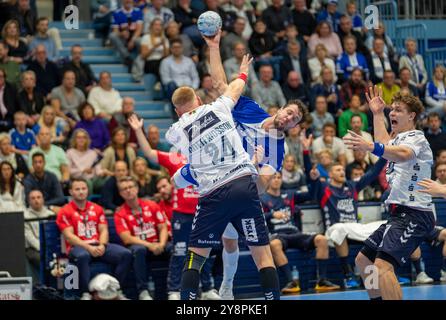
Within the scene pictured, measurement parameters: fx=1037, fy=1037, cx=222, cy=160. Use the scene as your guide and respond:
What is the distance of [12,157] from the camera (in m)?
15.8

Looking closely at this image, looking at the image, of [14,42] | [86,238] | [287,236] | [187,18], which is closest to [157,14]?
[187,18]

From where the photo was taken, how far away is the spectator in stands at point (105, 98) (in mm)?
17656

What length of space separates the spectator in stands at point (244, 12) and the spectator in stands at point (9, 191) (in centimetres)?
698

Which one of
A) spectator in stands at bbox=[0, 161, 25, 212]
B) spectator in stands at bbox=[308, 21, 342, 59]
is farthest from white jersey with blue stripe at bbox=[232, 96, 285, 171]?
spectator in stands at bbox=[308, 21, 342, 59]

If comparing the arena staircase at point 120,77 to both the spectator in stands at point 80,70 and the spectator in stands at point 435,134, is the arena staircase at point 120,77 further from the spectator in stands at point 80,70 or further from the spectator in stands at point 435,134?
the spectator in stands at point 435,134

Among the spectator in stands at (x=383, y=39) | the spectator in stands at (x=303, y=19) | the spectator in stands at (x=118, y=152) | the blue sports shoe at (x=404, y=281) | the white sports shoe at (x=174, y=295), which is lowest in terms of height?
the blue sports shoe at (x=404, y=281)

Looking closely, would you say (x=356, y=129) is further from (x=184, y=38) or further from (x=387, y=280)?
(x=387, y=280)

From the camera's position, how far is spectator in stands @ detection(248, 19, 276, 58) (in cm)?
1986

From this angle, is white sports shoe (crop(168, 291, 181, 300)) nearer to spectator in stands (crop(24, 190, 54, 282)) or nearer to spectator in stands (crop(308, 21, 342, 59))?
spectator in stands (crop(24, 190, 54, 282))

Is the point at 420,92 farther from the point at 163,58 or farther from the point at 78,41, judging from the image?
the point at 78,41

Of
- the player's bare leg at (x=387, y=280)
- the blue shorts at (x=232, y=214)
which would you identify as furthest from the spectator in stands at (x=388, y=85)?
the blue shorts at (x=232, y=214)

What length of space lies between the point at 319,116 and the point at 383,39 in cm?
387

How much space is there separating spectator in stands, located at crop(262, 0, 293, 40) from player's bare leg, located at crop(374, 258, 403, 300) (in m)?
10.9
